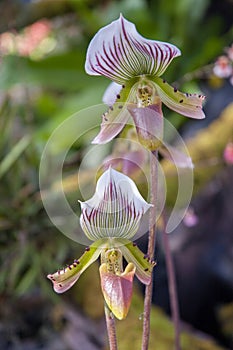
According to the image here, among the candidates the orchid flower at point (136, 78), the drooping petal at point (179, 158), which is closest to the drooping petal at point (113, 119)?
the orchid flower at point (136, 78)

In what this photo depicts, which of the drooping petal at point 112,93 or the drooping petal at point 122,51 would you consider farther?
the drooping petal at point 112,93

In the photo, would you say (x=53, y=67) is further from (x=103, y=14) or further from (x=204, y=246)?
(x=204, y=246)

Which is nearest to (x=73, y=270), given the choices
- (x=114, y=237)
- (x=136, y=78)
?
(x=114, y=237)

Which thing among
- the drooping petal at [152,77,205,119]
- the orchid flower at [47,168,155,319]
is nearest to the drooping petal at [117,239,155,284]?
the orchid flower at [47,168,155,319]

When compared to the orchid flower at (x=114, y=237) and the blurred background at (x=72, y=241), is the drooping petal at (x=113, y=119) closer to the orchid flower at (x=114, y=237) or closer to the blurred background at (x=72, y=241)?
the orchid flower at (x=114, y=237)

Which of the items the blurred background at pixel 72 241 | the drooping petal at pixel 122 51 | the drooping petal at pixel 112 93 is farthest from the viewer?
the blurred background at pixel 72 241

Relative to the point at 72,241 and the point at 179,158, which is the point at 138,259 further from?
the point at 72,241
